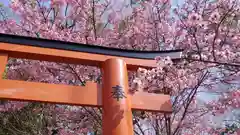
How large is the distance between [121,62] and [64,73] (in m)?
1.59

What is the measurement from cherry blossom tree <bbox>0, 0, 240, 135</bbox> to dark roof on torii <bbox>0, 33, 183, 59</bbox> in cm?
29

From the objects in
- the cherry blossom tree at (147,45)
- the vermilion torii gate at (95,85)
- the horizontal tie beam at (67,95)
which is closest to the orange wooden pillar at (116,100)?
the vermilion torii gate at (95,85)

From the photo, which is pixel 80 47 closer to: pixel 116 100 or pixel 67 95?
pixel 67 95

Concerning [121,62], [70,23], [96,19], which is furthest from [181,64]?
[70,23]

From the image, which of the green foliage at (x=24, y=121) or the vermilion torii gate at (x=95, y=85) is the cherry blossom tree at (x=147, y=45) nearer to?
the green foliage at (x=24, y=121)

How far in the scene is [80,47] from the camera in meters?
3.39

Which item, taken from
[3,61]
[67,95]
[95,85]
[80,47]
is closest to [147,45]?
[80,47]

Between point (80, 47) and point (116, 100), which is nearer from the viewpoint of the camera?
point (116, 100)

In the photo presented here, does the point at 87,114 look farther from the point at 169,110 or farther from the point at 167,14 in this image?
the point at 167,14

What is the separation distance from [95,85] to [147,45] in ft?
5.91

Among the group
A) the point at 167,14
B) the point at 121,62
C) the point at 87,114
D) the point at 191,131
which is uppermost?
the point at 167,14

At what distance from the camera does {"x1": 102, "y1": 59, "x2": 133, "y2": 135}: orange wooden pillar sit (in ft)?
9.32

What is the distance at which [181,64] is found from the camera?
314 centimetres

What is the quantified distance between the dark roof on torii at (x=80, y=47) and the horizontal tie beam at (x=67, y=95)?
50 cm
